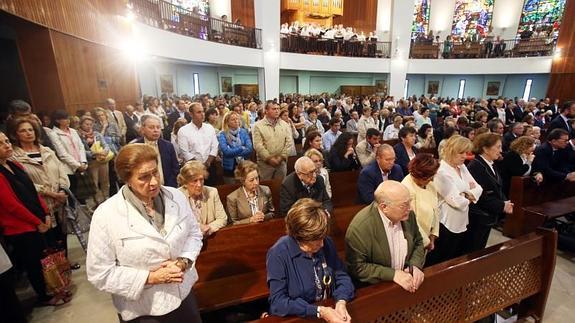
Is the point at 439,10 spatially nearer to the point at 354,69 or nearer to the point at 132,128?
the point at 354,69

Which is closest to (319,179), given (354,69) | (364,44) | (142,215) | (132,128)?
(142,215)

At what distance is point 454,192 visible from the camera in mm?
2697

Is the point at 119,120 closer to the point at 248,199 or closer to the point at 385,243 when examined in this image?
the point at 248,199

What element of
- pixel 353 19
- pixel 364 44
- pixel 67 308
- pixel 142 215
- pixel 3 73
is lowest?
pixel 67 308

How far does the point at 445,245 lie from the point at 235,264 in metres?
2.06

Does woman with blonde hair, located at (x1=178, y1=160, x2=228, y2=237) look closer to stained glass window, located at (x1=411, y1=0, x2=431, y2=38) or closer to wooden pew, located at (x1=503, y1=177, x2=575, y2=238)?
wooden pew, located at (x1=503, y1=177, x2=575, y2=238)

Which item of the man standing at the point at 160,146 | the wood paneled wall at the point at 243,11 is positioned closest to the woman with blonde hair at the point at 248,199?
the man standing at the point at 160,146

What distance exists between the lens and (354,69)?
1578 centimetres

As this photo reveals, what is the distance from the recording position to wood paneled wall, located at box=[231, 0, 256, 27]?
51.0 feet

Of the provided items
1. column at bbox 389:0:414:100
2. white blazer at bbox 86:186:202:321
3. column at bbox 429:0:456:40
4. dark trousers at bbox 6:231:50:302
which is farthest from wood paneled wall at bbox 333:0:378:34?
white blazer at bbox 86:186:202:321

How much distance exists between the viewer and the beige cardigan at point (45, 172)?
2861mm

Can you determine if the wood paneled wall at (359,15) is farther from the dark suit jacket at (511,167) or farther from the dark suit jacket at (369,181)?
the dark suit jacket at (369,181)

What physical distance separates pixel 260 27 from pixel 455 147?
475 inches

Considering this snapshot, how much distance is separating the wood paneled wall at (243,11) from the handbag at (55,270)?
49.2 feet
